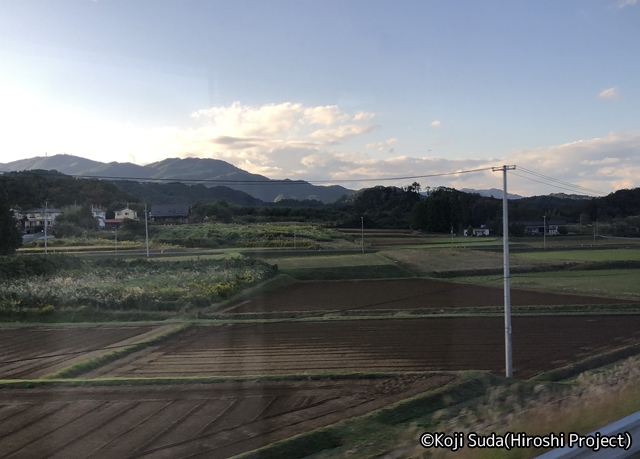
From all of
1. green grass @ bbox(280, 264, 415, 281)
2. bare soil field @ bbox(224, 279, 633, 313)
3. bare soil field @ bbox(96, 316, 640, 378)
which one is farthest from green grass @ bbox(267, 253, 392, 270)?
bare soil field @ bbox(96, 316, 640, 378)

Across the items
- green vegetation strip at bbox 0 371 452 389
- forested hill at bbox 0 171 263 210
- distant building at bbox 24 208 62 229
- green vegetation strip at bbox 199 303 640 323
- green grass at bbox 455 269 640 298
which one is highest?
forested hill at bbox 0 171 263 210

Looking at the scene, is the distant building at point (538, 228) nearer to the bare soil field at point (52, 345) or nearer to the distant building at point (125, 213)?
the distant building at point (125, 213)

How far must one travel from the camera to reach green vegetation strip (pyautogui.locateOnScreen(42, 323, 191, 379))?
10.1m

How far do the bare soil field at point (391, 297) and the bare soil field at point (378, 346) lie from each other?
10.4 ft

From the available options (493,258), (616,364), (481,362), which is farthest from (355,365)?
(493,258)

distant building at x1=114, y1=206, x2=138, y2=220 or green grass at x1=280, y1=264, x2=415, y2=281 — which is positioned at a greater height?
distant building at x1=114, y1=206, x2=138, y2=220

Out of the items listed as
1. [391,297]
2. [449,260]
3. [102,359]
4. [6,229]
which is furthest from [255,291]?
[449,260]

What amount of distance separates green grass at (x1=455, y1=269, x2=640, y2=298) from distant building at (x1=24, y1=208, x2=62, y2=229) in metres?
26.8

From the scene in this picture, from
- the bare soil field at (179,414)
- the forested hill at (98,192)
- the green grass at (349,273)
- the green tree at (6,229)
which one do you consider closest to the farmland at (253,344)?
the bare soil field at (179,414)

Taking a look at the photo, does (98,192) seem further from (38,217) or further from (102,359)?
(102,359)

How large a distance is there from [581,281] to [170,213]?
32.2 m

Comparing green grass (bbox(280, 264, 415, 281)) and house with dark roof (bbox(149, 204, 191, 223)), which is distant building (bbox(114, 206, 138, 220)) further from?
green grass (bbox(280, 264, 415, 281))

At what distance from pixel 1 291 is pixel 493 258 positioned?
28.6 metres

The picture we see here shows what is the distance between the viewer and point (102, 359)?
1128 cm
